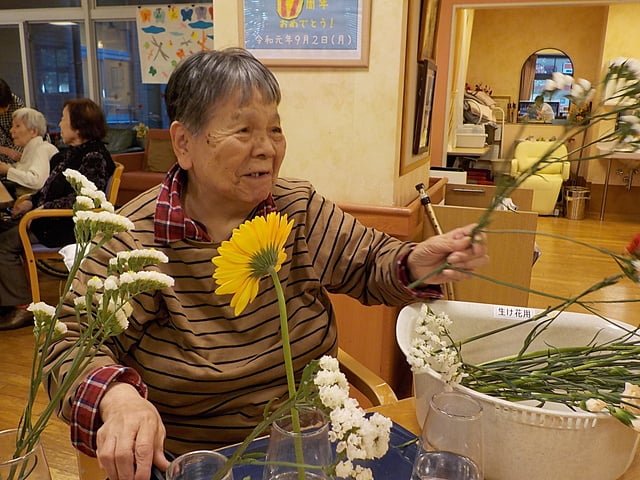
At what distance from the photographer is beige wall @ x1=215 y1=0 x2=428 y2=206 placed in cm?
206

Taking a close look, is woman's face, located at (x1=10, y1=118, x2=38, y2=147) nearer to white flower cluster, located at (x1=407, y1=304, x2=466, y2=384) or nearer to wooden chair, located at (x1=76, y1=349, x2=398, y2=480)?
wooden chair, located at (x1=76, y1=349, x2=398, y2=480)

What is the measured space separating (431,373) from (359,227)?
0.62 meters

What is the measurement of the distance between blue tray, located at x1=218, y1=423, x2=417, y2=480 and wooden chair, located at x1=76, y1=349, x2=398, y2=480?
10.4 inches

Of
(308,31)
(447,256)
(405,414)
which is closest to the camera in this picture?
(405,414)

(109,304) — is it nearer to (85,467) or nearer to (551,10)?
(85,467)

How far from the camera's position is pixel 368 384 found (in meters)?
1.23

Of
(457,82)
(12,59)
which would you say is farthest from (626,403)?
(12,59)

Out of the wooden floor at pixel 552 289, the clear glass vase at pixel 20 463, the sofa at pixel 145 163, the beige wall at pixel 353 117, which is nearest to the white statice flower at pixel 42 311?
the clear glass vase at pixel 20 463

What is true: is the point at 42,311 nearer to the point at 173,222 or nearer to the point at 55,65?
the point at 173,222

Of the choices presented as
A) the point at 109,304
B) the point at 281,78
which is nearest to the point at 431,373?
the point at 109,304

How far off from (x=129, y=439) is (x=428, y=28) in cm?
211

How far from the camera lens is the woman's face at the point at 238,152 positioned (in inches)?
46.1

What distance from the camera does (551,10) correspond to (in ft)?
27.1

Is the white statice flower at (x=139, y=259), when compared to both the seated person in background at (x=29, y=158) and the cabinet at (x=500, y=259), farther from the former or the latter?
the seated person in background at (x=29, y=158)
